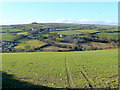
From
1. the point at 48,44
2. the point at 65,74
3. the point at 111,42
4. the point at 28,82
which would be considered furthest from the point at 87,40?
the point at 28,82

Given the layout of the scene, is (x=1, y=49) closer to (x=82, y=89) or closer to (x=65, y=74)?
(x=65, y=74)

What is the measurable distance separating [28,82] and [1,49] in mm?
45999

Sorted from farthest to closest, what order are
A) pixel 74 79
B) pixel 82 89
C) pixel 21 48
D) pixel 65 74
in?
1. pixel 21 48
2. pixel 65 74
3. pixel 74 79
4. pixel 82 89

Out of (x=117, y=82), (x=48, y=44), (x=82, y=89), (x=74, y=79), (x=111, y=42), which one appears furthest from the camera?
(x=111, y=42)

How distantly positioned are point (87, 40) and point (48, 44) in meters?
24.2

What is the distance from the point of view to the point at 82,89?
58.3 ft

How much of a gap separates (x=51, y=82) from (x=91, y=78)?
247 inches

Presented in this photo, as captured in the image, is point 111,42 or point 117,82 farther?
point 111,42

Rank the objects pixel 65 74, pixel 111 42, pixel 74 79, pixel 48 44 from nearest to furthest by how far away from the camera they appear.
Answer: pixel 74 79 → pixel 65 74 → pixel 48 44 → pixel 111 42

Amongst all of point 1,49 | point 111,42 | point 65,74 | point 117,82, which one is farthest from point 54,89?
point 111,42

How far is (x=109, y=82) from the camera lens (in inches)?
786

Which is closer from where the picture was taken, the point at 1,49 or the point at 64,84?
the point at 64,84

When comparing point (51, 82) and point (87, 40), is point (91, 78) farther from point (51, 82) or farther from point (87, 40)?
point (87, 40)

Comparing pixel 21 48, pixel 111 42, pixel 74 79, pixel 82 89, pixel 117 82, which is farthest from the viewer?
pixel 111 42
